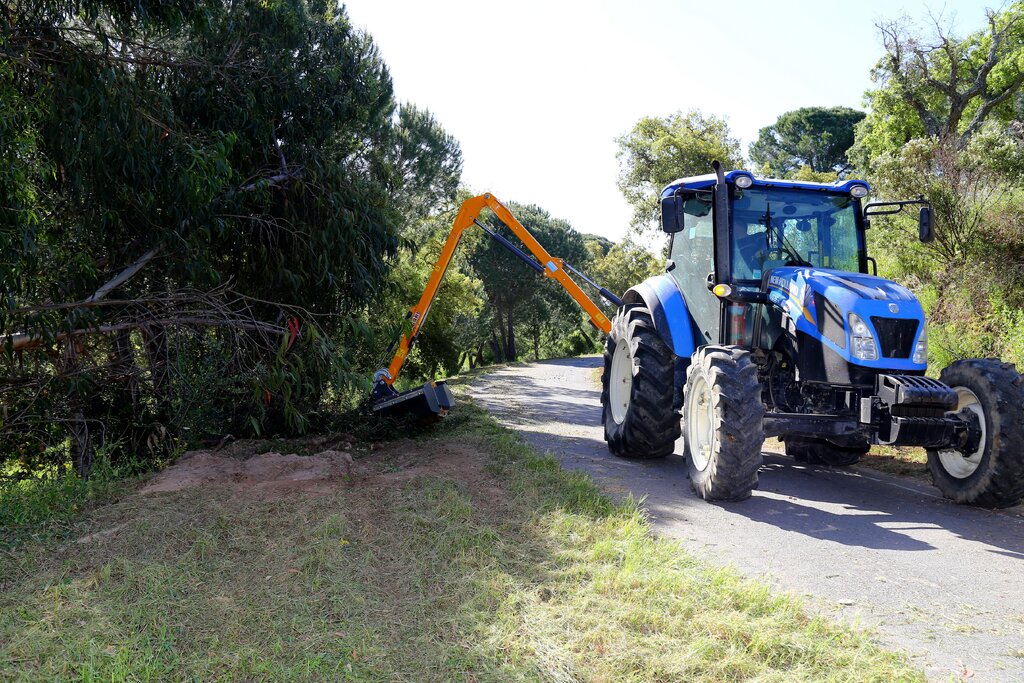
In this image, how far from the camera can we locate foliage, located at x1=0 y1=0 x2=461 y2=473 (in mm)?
6211

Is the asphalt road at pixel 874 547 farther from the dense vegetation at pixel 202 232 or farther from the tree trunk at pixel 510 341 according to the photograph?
the tree trunk at pixel 510 341

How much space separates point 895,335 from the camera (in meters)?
5.62

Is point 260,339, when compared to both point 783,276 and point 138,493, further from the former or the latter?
point 783,276

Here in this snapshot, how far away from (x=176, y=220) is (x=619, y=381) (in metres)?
5.01

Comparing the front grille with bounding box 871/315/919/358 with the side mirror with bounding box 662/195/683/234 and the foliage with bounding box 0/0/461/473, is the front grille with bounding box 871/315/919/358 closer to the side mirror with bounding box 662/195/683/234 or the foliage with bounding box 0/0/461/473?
the side mirror with bounding box 662/195/683/234

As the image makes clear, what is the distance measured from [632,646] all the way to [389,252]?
276 inches

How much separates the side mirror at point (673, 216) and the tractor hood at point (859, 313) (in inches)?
43.1

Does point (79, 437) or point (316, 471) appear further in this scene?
point (79, 437)

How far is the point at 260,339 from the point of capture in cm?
802

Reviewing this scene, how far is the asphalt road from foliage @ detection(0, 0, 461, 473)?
140 inches

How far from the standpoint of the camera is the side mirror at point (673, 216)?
20.6 ft

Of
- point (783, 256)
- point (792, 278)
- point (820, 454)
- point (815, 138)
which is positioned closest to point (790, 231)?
point (783, 256)

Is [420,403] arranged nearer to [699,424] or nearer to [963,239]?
[699,424]

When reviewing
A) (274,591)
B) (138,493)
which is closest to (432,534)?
(274,591)
